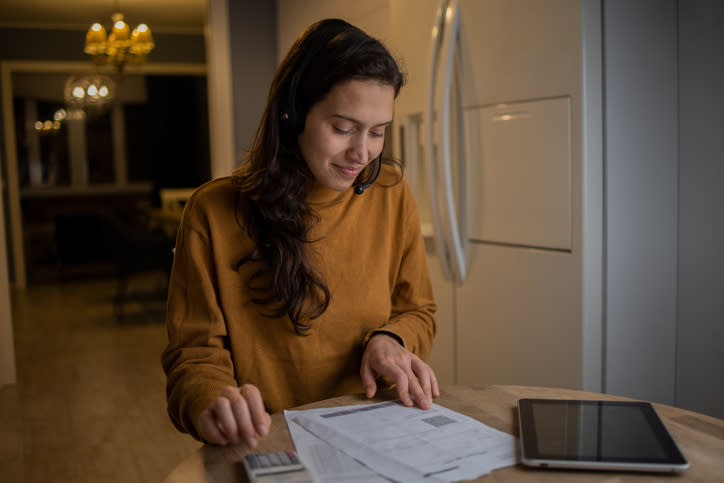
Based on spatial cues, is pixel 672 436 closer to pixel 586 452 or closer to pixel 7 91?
pixel 586 452

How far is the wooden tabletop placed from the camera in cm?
81

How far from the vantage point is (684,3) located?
2121mm

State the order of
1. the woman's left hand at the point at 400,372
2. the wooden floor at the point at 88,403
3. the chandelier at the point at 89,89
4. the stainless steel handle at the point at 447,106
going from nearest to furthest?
1. the woman's left hand at the point at 400,372
2. the stainless steel handle at the point at 447,106
3. the wooden floor at the point at 88,403
4. the chandelier at the point at 89,89

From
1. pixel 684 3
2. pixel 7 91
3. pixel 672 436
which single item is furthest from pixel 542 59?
pixel 7 91

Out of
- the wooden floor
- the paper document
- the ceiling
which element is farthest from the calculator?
the ceiling

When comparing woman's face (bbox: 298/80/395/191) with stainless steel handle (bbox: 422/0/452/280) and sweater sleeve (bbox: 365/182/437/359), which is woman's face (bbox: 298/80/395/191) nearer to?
sweater sleeve (bbox: 365/182/437/359)

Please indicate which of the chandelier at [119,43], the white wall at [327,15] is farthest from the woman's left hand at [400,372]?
the chandelier at [119,43]

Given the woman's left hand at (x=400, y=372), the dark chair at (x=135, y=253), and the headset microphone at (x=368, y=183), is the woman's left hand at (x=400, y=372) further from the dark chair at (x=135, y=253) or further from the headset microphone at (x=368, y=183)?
the dark chair at (x=135, y=253)

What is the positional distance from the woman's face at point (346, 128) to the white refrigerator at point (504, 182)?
1036 millimetres

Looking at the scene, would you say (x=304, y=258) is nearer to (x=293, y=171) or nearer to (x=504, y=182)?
(x=293, y=171)

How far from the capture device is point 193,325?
45.4 inches

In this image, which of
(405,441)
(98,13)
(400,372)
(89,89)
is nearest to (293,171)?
(400,372)

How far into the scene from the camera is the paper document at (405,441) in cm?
84

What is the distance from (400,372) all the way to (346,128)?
0.41 metres
